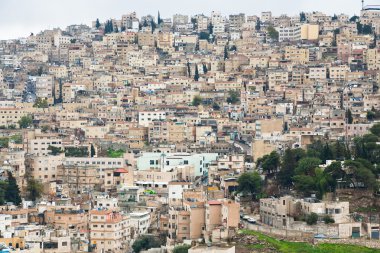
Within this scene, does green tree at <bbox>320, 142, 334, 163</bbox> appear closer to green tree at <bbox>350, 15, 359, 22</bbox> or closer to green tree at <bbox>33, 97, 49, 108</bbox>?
green tree at <bbox>33, 97, 49, 108</bbox>

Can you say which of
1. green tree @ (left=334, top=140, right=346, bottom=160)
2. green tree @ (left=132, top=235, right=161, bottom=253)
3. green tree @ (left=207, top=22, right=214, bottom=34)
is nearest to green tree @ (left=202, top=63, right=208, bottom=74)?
green tree @ (left=207, top=22, right=214, bottom=34)

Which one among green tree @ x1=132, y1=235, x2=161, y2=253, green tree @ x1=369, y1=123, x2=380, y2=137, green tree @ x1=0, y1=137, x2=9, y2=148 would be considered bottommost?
green tree @ x1=132, y1=235, x2=161, y2=253

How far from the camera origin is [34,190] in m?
46.9

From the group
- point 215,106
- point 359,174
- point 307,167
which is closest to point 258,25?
point 215,106

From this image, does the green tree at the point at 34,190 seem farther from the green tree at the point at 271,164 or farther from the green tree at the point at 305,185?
the green tree at the point at 305,185

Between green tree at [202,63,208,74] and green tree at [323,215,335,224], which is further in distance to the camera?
green tree at [202,63,208,74]

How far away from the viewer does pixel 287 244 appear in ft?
128

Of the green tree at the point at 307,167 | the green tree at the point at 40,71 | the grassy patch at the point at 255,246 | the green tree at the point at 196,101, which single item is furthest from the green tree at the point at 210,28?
the grassy patch at the point at 255,246

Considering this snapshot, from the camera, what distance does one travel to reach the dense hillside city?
1588 inches

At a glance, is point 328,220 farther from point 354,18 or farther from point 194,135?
point 354,18

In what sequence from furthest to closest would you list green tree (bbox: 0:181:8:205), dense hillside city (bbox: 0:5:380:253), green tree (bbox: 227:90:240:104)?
green tree (bbox: 227:90:240:104)
green tree (bbox: 0:181:8:205)
dense hillside city (bbox: 0:5:380:253)

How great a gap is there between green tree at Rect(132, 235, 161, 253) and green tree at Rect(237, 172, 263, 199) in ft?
14.5

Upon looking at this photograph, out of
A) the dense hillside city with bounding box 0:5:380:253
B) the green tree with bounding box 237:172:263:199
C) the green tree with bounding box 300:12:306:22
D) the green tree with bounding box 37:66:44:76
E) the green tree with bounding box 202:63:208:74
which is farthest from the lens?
the green tree with bounding box 300:12:306:22

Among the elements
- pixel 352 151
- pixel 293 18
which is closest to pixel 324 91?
pixel 352 151
